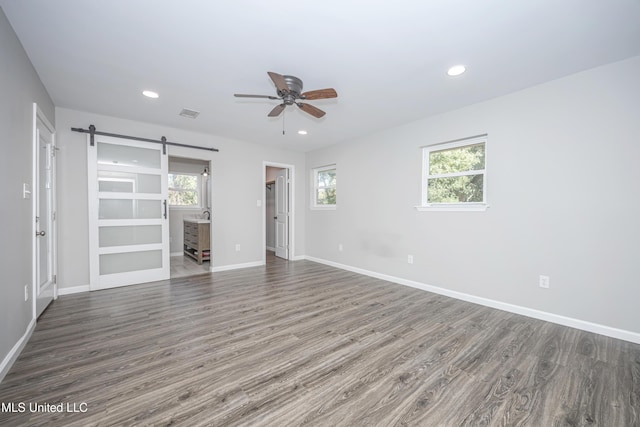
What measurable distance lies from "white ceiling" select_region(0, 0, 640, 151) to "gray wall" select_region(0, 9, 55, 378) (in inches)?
8.1

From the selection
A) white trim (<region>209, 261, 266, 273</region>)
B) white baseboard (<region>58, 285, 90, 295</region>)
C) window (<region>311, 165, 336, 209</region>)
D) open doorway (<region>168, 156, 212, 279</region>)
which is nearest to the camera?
white baseboard (<region>58, 285, 90, 295</region>)

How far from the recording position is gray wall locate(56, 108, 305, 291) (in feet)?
11.7

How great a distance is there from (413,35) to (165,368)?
319cm

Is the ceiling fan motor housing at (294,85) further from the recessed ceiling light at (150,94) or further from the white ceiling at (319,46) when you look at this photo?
the recessed ceiling light at (150,94)

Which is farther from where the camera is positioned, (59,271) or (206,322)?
(59,271)

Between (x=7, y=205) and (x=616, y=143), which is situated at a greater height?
(x=616, y=143)

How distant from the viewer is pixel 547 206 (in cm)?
273

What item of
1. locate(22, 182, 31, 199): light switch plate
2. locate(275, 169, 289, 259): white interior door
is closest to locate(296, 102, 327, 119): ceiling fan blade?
locate(22, 182, 31, 199): light switch plate

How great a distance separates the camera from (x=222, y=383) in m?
1.73

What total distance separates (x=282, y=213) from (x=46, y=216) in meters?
3.96

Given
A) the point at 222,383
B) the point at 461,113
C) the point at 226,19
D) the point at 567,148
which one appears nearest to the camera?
the point at 222,383

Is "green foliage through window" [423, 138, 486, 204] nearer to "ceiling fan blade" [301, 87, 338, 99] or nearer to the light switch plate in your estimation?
"ceiling fan blade" [301, 87, 338, 99]

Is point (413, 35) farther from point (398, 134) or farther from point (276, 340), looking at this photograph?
point (276, 340)

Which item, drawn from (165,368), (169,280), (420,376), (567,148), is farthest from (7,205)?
(567,148)
